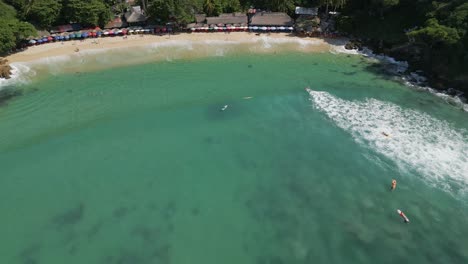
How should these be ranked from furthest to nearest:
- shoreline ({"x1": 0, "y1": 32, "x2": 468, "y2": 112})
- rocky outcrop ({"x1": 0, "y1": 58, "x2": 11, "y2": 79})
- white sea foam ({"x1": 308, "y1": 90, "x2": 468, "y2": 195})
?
shoreline ({"x1": 0, "y1": 32, "x2": 468, "y2": 112}), rocky outcrop ({"x1": 0, "y1": 58, "x2": 11, "y2": 79}), white sea foam ({"x1": 308, "y1": 90, "x2": 468, "y2": 195})

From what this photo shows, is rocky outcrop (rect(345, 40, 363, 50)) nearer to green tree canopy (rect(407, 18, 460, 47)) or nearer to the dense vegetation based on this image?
the dense vegetation

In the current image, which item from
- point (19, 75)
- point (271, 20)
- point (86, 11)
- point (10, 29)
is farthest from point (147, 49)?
point (271, 20)

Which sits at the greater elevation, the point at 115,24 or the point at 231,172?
the point at 115,24

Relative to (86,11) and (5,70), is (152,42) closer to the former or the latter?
(86,11)

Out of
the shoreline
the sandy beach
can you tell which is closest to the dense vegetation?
the sandy beach

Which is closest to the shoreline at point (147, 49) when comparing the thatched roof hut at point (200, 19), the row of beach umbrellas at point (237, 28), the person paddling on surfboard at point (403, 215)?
the row of beach umbrellas at point (237, 28)
